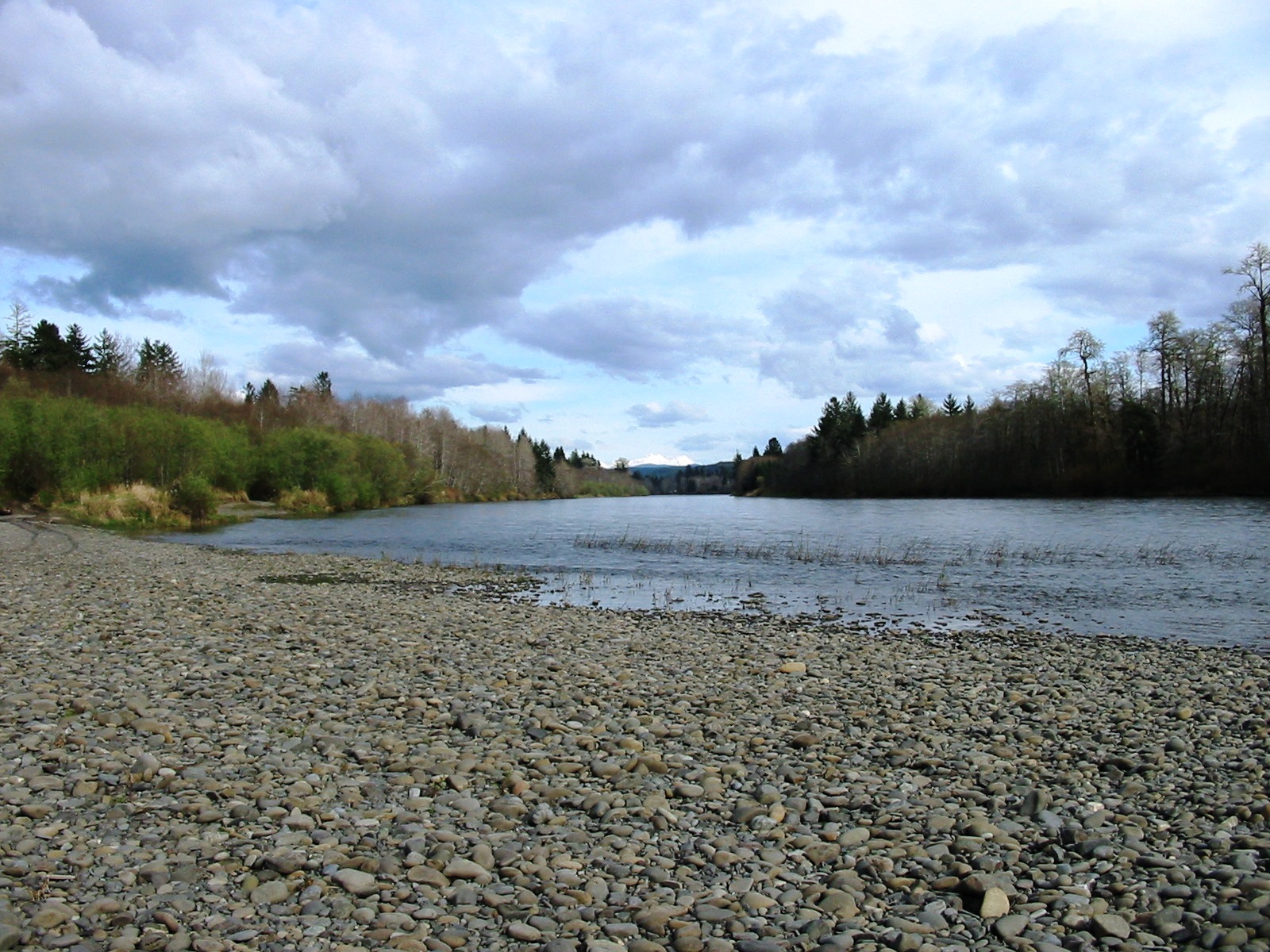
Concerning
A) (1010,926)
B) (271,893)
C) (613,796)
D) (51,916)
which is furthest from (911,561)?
(51,916)

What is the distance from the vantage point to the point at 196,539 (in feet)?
141

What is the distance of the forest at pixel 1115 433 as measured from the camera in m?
68.9

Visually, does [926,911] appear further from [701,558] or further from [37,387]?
[37,387]

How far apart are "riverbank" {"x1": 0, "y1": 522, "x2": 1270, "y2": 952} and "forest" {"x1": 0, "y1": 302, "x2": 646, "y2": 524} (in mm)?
46038

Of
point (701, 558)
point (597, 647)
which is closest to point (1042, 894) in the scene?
point (597, 647)

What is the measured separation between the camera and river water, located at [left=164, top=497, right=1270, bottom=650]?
20.3 meters

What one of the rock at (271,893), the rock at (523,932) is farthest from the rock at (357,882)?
the rock at (523,932)

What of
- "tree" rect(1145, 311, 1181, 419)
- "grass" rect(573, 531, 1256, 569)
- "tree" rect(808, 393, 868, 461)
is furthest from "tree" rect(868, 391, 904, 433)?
"grass" rect(573, 531, 1256, 569)

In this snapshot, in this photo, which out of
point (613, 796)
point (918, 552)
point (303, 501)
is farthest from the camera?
point (303, 501)

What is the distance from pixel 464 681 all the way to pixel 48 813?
5.41m

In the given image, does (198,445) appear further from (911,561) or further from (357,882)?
(357,882)

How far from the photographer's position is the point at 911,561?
101 feet

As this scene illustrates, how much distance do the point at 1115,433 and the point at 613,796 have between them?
86072mm

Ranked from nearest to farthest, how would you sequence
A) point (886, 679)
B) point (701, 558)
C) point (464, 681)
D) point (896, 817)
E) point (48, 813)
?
1. point (48, 813)
2. point (896, 817)
3. point (464, 681)
4. point (886, 679)
5. point (701, 558)
